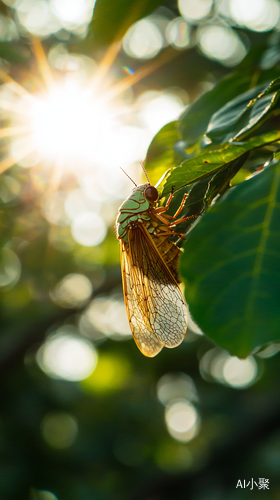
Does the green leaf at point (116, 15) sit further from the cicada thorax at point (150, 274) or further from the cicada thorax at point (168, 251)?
the cicada thorax at point (168, 251)

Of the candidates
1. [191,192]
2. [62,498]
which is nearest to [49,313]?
[62,498]

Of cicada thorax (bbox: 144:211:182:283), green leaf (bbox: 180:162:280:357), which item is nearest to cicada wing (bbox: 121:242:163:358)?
cicada thorax (bbox: 144:211:182:283)

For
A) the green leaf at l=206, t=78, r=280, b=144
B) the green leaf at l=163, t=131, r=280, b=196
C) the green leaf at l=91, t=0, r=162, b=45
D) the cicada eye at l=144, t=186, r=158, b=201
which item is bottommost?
the green leaf at l=163, t=131, r=280, b=196

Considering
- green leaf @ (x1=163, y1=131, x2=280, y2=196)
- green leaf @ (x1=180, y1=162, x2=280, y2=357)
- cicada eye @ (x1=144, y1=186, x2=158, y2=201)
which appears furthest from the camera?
cicada eye @ (x1=144, y1=186, x2=158, y2=201)

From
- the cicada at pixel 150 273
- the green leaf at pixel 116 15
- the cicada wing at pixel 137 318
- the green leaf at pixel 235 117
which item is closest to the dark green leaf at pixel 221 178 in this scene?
the green leaf at pixel 235 117

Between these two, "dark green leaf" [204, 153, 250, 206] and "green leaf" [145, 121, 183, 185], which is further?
"green leaf" [145, 121, 183, 185]

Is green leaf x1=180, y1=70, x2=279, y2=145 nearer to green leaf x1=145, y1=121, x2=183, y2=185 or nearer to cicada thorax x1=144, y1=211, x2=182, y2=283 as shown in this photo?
green leaf x1=145, y1=121, x2=183, y2=185

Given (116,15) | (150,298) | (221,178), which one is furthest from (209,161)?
(150,298)

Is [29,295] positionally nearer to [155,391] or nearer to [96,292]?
[96,292]
